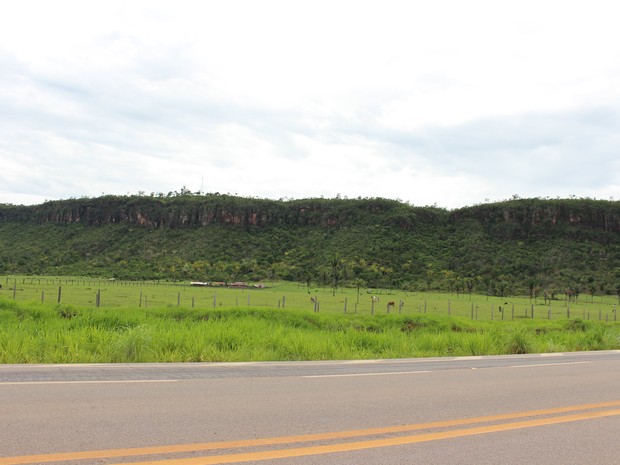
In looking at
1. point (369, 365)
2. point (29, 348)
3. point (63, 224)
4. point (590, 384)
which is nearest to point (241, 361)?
point (369, 365)

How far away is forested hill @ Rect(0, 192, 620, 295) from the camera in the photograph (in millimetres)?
92812

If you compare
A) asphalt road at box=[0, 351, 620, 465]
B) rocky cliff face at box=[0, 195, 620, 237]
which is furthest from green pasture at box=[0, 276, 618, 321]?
rocky cliff face at box=[0, 195, 620, 237]

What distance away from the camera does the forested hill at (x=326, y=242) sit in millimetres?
92812

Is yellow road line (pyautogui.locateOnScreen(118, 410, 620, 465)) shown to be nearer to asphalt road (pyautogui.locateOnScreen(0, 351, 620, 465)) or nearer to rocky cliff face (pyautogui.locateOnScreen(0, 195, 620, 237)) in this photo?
asphalt road (pyautogui.locateOnScreen(0, 351, 620, 465))

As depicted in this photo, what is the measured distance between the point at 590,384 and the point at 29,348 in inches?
423

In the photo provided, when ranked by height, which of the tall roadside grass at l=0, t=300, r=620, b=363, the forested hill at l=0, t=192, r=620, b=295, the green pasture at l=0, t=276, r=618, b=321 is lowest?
the green pasture at l=0, t=276, r=618, b=321

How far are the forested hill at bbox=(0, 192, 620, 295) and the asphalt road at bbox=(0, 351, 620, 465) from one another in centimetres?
7462

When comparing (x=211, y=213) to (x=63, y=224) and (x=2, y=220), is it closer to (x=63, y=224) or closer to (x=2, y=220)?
(x=63, y=224)

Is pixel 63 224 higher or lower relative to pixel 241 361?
higher

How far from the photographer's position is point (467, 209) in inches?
4872

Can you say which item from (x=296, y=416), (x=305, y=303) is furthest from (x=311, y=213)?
(x=296, y=416)

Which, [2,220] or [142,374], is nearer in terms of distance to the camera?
[142,374]

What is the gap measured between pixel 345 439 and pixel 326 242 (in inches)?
4458

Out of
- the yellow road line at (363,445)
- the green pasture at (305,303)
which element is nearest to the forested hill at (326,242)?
the green pasture at (305,303)
